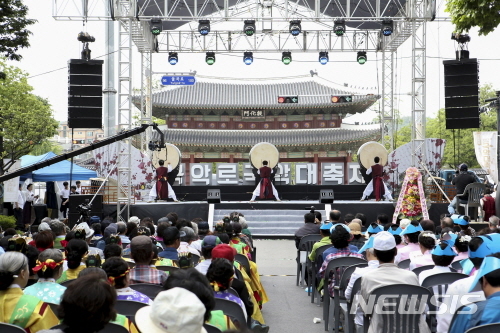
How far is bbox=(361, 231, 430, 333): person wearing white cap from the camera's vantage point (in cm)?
362

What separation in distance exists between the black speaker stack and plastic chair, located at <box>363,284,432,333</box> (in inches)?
397

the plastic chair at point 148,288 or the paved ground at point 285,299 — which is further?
the paved ground at point 285,299

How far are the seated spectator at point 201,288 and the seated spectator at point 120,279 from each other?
0.57 m

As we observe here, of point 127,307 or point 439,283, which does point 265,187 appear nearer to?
point 439,283

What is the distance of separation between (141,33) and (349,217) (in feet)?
32.0

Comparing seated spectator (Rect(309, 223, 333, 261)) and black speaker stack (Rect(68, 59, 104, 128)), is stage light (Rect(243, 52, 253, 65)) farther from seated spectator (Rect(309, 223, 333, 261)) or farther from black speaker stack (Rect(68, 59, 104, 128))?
seated spectator (Rect(309, 223, 333, 261))

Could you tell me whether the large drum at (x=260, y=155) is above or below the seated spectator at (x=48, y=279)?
above

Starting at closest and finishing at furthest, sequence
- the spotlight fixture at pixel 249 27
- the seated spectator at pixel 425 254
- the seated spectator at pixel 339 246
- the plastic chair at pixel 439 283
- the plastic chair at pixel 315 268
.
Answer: the plastic chair at pixel 439 283
the seated spectator at pixel 425 254
the seated spectator at pixel 339 246
the plastic chair at pixel 315 268
the spotlight fixture at pixel 249 27

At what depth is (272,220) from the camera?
49.7ft

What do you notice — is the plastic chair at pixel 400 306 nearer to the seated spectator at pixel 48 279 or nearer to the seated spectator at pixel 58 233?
the seated spectator at pixel 48 279

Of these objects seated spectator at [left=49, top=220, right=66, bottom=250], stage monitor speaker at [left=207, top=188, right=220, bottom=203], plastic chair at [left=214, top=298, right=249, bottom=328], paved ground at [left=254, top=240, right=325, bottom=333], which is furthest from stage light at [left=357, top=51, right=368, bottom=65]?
plastic chair at [left=214, top=298, right=249, bottom=328]

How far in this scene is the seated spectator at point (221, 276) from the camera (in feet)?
11.6

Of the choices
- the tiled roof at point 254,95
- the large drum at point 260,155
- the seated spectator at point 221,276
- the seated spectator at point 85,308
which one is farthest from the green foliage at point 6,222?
the tiled roof at point 254,95

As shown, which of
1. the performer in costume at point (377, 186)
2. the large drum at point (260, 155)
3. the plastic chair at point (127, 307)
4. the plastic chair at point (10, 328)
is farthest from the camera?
the large drum at point (260, 155)
